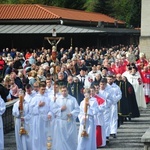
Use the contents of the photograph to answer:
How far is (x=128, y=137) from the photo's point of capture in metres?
18.4

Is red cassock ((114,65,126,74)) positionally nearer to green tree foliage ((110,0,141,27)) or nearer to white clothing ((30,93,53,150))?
white clothing ((30,93,53,150))

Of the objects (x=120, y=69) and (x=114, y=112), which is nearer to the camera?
(x=114, y=112)

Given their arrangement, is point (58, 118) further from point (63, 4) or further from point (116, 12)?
point (116, 12)

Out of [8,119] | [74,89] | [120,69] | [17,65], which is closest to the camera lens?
[8,119]

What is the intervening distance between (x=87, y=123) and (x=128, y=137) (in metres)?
2.99

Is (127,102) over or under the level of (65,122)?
under

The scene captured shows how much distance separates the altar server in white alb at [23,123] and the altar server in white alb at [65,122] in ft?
2.19

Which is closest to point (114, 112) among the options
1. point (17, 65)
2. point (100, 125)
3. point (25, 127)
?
point (100, 125)

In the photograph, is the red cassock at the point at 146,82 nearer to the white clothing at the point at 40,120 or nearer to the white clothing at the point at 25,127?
the white clothing at the point at 40,120

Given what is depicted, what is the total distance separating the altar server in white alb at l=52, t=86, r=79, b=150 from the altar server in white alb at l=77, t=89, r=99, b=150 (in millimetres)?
228

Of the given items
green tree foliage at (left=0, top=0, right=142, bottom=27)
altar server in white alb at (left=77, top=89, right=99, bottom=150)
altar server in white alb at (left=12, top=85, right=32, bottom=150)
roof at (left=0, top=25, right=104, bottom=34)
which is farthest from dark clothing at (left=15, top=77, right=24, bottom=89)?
green tree foliage at (left=0, top=0, right=142, bottom=27)

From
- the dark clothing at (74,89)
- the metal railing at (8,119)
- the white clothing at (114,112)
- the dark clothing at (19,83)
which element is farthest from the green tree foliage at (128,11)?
the white clothing at (114,112)

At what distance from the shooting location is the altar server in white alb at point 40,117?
15.7m

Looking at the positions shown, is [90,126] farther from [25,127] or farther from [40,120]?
[25,127]
